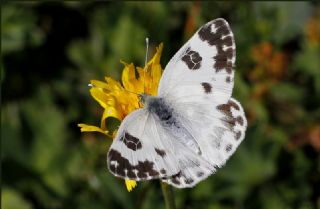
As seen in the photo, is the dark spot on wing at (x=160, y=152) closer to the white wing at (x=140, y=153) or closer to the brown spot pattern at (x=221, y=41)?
the white wing at (x=140, y=153)

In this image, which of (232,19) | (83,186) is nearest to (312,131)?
(232,19)

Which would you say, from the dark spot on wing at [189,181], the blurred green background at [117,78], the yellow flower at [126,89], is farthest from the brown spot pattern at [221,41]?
the blurred green background at [117,78]

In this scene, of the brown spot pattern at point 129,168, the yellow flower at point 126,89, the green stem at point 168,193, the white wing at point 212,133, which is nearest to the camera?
the brown spot pattern at point 129,168

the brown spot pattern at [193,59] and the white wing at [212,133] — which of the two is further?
the brown spot pattern at [193,59]

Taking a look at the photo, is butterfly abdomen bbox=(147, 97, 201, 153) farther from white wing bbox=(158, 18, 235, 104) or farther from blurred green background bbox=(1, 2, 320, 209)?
blurred green background bbox=(1, 2, 320, 209)

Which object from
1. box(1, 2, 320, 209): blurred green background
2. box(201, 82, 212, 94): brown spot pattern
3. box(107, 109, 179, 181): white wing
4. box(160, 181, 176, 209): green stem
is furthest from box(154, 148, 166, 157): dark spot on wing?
box(1, 2, 320, 209): blurred green background

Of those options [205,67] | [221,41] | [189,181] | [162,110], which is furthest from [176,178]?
[221,41]
